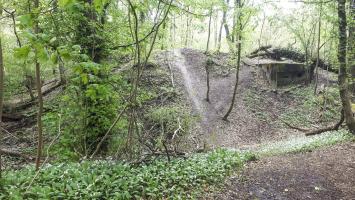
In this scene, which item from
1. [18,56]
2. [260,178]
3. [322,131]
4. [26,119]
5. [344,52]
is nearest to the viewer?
[18,56]

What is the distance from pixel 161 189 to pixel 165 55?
1879 cm

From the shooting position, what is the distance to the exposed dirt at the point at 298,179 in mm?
6551

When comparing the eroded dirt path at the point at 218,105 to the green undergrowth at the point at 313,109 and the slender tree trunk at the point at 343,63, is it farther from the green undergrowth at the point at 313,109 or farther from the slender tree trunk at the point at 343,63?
the slender tree trunk at the point at 343,63

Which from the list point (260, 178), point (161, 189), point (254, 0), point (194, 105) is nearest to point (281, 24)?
point (254, 0)

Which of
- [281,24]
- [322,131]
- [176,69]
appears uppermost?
[281,24]

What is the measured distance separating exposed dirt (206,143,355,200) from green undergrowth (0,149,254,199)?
61 centimetres

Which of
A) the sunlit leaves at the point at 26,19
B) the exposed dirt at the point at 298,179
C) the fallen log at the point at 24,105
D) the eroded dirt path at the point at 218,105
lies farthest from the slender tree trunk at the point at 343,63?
the fallen log at the point at 24,105

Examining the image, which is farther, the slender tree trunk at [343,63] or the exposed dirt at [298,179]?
the slender tree trunk at [343,63]

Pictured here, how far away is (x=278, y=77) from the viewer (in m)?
24.8

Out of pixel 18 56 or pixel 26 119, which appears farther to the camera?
pixel 26 119

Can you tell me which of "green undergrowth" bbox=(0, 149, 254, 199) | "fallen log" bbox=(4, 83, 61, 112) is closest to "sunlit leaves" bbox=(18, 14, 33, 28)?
"green undergrowth" bbox=(0, 149, 254, 199)

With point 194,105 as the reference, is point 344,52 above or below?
above

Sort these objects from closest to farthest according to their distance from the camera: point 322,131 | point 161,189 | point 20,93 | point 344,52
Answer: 1. point 161,189
2. point 344,52
3. point 322,131
4. point 20,93

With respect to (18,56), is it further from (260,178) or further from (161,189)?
(260,178)
